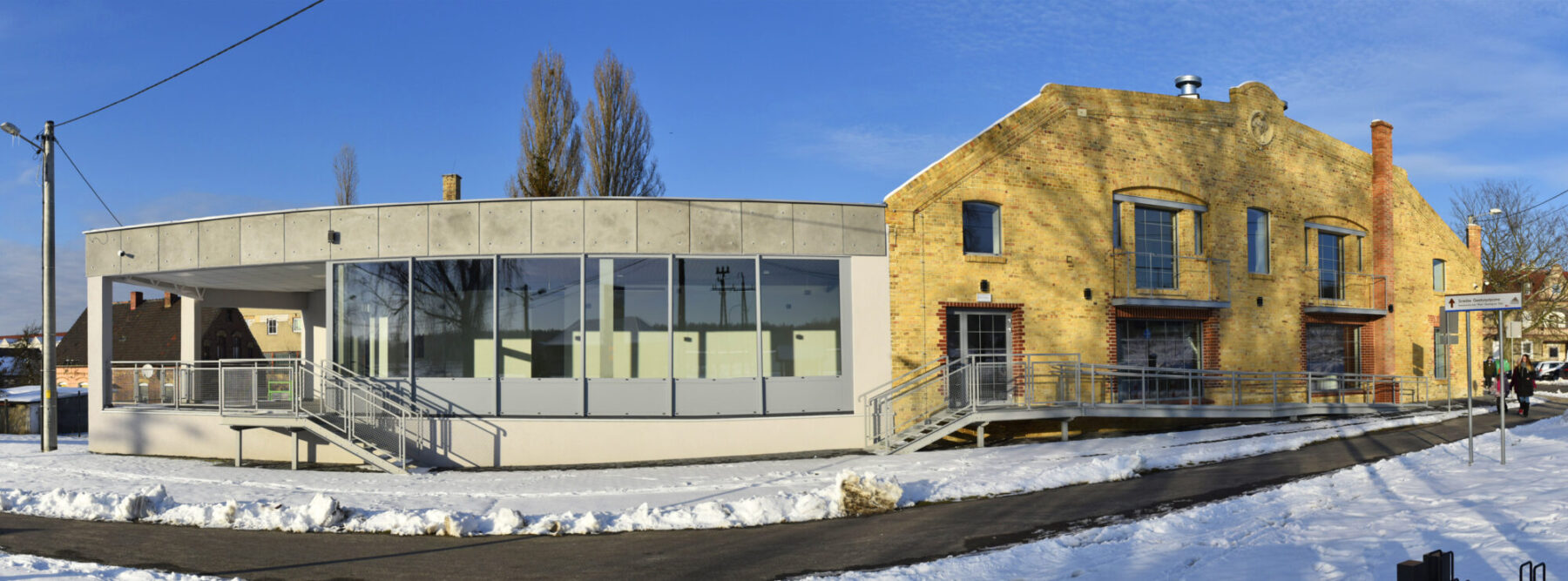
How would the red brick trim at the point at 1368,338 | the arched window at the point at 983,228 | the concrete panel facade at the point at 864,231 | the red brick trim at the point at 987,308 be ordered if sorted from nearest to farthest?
1. the concrete panel facade at the point at 864,231
2. the red brick trim at the point at 987,308
3. the arched window at the point at 983,228
4. the red brick trim at the point at 1368,338

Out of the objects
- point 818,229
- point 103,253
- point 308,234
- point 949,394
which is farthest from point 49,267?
point 949,394

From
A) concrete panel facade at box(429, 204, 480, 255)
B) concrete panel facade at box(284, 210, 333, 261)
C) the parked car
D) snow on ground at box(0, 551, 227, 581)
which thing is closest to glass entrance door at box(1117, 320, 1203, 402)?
concrete panel facade at box(429, 204, 480, 255)

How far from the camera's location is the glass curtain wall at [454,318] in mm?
17922

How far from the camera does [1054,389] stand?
1958 centimetres

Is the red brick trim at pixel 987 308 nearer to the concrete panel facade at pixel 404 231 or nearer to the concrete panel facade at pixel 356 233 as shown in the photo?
the concrete panel facade at pixel 404 231

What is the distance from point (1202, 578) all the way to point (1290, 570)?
706 mm

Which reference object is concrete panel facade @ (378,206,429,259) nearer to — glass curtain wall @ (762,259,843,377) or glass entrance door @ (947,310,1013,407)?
glass curtain wall @ (762,259,843,377)

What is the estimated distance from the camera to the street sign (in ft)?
44.4

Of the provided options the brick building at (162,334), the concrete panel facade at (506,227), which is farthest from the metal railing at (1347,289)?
the brick building at (162,334)

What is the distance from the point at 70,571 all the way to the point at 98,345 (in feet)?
43.5

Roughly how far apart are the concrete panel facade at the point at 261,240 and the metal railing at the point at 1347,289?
2267cm

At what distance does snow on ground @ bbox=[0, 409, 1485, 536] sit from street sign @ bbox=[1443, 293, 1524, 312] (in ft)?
11.9

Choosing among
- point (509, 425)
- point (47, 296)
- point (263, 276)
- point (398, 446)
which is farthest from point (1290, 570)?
point (47, 296)

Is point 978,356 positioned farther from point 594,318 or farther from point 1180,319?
point 594,318
